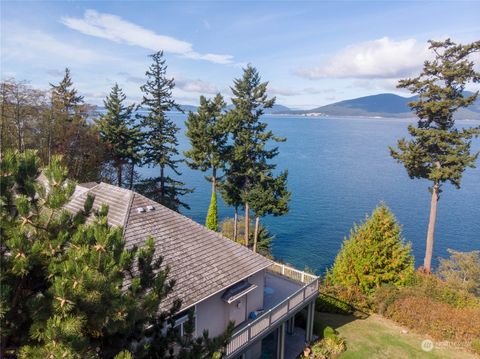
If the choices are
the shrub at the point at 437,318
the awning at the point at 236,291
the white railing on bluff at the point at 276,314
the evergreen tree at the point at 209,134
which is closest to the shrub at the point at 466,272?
the shrub at the point at 437,318

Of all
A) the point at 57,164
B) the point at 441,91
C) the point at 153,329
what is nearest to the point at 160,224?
the point at 153,329

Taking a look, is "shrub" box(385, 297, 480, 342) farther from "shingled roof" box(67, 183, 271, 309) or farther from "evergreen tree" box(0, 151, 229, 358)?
"evergreen tree" box(0, 151, 229, 358)

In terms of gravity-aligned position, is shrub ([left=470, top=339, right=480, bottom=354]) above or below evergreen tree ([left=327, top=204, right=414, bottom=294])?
below

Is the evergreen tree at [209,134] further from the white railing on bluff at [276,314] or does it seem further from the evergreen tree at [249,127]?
the white railing on bluff at [276,314]

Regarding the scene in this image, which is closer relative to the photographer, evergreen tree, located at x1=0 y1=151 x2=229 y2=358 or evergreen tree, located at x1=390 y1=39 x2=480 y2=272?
evergreen tree, located at x1=0 y1=151 x2=229 y2=358

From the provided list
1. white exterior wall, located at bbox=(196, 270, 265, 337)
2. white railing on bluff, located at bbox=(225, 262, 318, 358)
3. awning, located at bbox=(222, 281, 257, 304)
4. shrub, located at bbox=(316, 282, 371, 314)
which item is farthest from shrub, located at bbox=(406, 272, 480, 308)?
awning, located at bbox=(222, 281, 257, 304)

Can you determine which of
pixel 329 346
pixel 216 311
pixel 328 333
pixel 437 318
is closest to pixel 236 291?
pixel 216 311

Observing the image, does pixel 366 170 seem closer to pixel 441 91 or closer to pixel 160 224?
pixel 441 91
